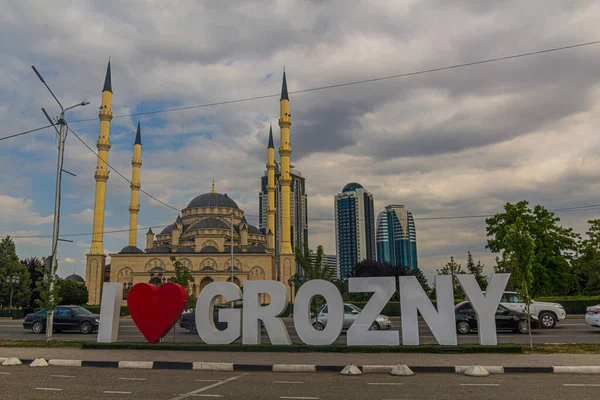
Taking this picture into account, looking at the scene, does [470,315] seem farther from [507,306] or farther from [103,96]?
[103,96]

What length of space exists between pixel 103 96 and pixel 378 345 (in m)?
54.6

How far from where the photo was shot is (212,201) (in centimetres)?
8400

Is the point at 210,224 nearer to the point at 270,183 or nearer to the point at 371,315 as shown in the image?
the point at 270,183

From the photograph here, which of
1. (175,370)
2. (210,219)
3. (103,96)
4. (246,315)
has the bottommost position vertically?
(175,370)

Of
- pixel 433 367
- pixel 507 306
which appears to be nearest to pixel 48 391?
pixel 433 367

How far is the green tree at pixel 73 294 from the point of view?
181 feet

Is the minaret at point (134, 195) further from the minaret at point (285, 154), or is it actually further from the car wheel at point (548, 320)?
the car wheel at point (548, 320)

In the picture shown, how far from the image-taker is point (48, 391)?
8.80 metres

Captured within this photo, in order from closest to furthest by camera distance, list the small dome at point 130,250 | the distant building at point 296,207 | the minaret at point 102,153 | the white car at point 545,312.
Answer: the white car at point 545,312
the minaret at point 102,153
the small dome at point 130,250
the distant building at point 296,207

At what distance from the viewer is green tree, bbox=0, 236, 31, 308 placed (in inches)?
1930

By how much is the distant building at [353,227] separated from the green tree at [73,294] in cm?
13253

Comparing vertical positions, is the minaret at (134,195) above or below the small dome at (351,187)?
below

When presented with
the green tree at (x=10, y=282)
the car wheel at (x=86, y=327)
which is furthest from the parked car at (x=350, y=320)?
the green tree at (x=10, y=282)

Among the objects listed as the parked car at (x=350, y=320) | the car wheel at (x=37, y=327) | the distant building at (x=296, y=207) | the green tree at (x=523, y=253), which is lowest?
the car wheel at (x=37, y=327)
